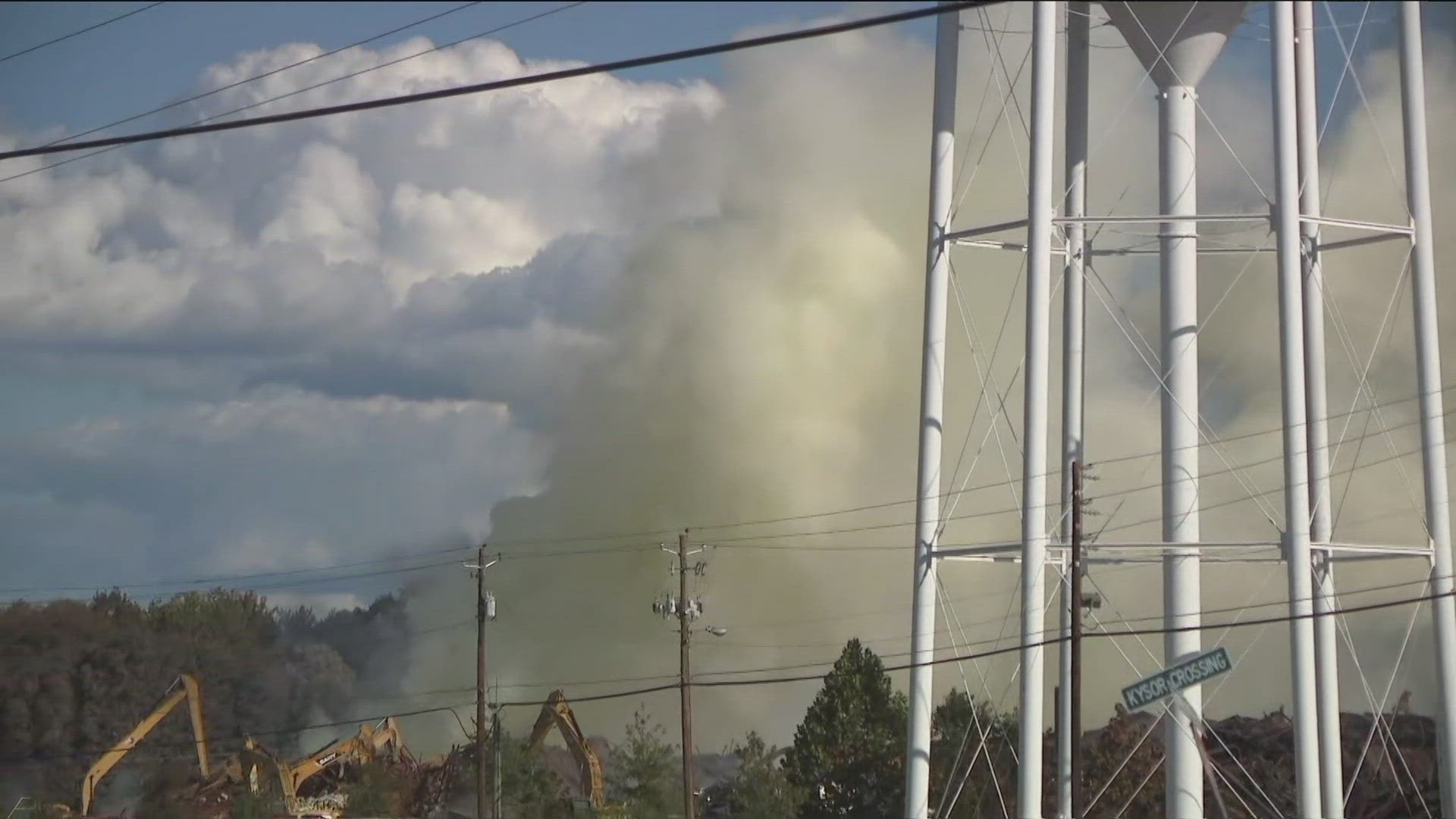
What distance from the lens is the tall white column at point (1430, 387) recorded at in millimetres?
26781

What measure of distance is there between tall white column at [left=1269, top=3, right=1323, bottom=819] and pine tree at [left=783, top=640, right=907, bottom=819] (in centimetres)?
3059

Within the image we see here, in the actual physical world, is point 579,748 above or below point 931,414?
below

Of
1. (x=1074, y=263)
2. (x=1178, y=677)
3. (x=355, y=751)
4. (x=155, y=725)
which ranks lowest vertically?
(x=355, y=751)

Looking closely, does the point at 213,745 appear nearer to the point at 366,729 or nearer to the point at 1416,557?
the point at 366,729

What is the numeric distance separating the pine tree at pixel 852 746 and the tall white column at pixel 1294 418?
100 ft

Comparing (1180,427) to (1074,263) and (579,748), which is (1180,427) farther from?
(579,748)

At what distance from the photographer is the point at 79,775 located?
5622 centimetres

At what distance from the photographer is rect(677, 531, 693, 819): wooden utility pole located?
4456 cm

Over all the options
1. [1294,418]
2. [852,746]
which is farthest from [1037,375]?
[852,746]

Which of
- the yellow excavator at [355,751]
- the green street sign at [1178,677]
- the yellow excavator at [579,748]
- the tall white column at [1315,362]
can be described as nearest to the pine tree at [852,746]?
the yellow excavator at [579,748]

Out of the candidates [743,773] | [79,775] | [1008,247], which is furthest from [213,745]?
[1008,247]

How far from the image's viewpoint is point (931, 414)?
2783 cm

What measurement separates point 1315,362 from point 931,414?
575 cm

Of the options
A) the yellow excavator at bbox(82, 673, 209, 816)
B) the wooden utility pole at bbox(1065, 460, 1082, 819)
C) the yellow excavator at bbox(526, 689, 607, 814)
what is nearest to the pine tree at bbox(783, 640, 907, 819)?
the yellow excavator at bbox(526, 689, 607, 814)
